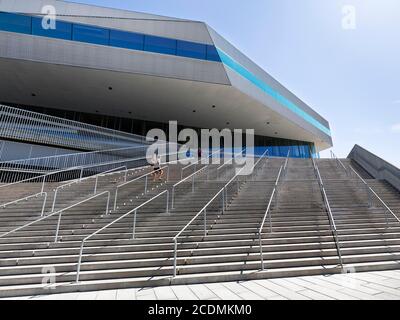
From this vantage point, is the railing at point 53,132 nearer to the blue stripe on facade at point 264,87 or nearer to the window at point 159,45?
the window at point 159,45

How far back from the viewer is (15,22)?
49.3 ft

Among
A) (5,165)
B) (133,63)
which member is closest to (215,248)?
(5,165)

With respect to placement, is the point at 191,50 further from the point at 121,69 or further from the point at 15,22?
the point at 15,22

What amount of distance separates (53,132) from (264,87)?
57.3 feet

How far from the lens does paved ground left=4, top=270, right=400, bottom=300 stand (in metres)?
4.20

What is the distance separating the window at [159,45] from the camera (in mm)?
16938

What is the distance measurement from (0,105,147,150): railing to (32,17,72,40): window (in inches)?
198

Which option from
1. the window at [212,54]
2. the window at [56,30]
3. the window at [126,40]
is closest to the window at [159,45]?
the window at [126,40]

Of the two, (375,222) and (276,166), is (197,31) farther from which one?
(375,222)

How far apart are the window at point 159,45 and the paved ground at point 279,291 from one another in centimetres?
1598

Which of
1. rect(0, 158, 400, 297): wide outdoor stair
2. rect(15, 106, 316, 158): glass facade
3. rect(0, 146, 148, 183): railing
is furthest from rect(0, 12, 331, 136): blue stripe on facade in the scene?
rect(0, 158, 400, 297): wide outdoor stair

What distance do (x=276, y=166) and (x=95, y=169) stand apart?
11.6 m

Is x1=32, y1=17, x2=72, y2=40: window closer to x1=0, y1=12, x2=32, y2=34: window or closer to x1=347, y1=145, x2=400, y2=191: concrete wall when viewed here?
x1=0, y1=12, x2=32, y2=34: window

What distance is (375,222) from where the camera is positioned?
26.2 ft
